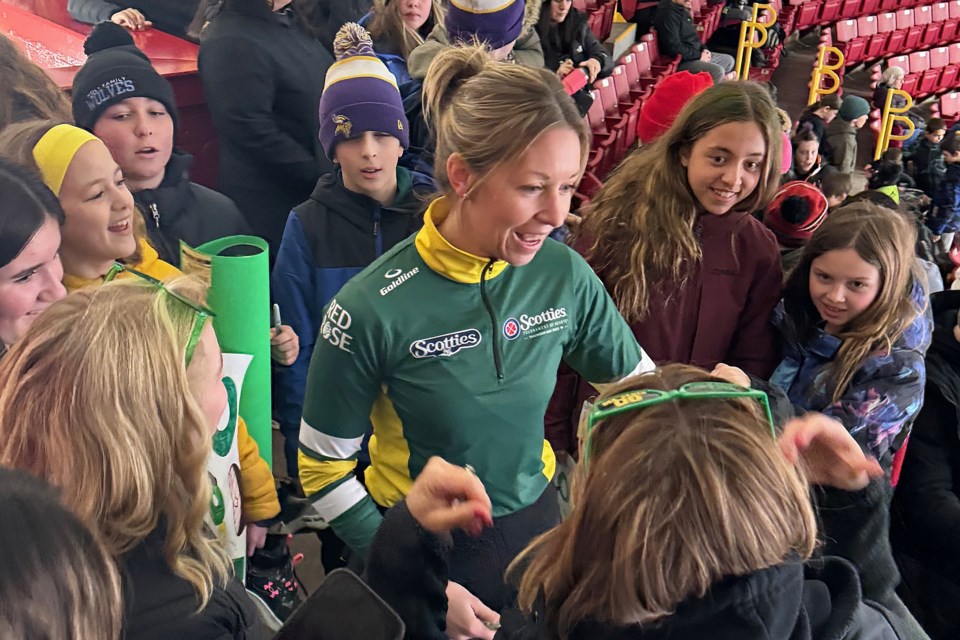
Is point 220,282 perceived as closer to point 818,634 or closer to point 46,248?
point 46,248

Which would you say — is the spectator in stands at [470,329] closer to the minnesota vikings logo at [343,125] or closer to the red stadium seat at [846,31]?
the minnesota vikings logo at [343,125]

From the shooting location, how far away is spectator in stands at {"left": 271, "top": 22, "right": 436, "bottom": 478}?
6.54ft

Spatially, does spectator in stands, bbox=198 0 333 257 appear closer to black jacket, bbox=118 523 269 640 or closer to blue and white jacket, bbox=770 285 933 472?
black jacket, bbox=118 523 269 640

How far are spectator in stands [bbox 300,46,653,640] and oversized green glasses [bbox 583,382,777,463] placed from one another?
1.44ft

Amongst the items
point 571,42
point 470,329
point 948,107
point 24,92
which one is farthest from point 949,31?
point 24,92

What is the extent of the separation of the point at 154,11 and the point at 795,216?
97.9 inches

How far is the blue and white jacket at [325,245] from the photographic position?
200 centimetres

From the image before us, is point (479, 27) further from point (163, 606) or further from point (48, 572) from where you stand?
point (48, 572)

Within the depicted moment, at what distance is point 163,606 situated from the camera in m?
0.93

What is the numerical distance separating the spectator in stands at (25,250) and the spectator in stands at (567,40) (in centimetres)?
438

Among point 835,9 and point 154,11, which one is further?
point 835,9

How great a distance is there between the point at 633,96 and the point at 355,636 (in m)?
5.75

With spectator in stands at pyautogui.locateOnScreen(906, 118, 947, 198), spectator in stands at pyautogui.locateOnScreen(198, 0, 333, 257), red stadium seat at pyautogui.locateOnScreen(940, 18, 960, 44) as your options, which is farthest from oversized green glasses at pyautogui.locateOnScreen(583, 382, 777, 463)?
red stadium seat at pyautogui.locateOnScreen(940, 18, 960, 44)

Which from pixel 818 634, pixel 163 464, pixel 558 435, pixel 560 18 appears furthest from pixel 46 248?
pixel 560 18
